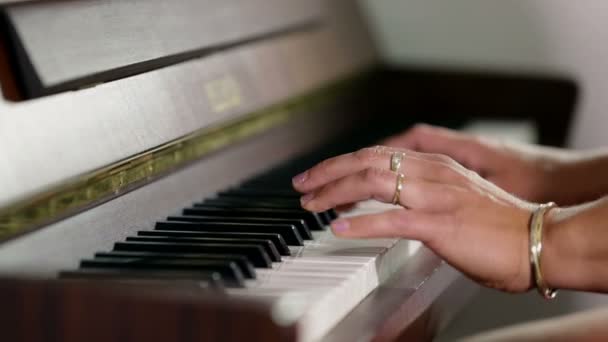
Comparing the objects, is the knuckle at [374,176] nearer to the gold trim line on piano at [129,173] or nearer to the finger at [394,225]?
the finger at [394,225]

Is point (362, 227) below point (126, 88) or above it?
below

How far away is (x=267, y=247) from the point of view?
1.07 meters

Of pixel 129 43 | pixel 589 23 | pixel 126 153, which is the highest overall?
pixel 129 43

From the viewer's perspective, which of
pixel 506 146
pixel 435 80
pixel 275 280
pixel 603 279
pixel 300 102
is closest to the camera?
pixel 275 280

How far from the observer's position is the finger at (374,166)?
1114 mm

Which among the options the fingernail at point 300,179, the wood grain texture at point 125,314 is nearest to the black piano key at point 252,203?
the fingernail at point 300,179

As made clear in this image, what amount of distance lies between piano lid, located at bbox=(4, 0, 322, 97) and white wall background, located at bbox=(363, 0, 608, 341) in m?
0.72

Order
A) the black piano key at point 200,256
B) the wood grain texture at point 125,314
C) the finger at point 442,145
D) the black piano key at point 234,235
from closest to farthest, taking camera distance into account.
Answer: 1. the wood grain texture at point 125,314
2. the black piano key at point 200,256
3. the black piano key at point 234,235
4. the finger at point 442,145

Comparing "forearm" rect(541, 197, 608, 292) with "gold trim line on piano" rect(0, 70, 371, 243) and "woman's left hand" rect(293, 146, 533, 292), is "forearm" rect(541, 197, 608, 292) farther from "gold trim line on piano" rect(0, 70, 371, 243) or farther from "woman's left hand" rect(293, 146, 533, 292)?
"gold trim line on piano" rect(0, 70, 371, 243)

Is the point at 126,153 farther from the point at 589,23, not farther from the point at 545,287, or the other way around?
the point at 589,23

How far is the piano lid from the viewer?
1.06 metres

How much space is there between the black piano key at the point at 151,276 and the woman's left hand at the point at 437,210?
0.14 m

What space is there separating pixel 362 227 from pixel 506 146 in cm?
55

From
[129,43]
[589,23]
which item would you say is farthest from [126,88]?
[589,23]
